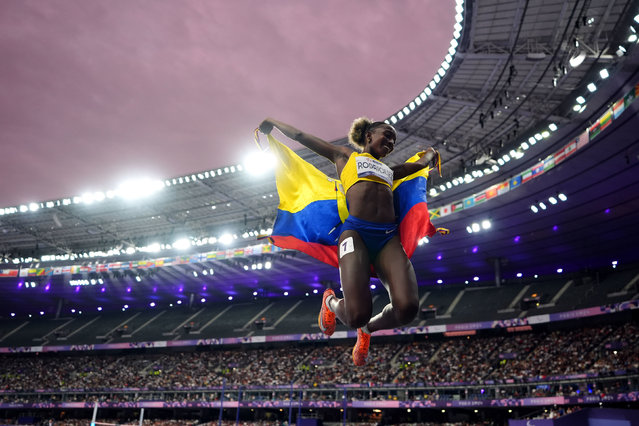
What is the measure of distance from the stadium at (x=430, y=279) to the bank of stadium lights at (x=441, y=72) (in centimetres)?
9

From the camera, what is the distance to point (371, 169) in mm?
5094

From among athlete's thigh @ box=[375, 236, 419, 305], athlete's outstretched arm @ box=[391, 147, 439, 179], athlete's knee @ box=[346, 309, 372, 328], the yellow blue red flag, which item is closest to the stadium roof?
athlete's outstretched arm @ box=[391, 147, 439, 179]

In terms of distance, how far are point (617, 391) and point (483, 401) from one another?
21.6 ft

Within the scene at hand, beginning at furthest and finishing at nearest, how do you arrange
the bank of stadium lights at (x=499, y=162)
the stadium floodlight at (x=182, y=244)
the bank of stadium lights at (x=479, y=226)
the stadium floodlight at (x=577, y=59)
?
the stadium floodlight at (x=182, y=244)
the bank of stadium lights at (x=479, y=226)
the bank of stadium lights at (x=499, y=162)
the stadium floodlight at (x=577, y=59)

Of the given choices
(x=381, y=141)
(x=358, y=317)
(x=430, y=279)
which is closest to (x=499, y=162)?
(x=430, y=279)

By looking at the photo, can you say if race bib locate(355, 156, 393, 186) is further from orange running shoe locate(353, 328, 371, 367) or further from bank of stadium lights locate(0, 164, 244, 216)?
bank of stadium lights locate(0, 164, 244, 216)

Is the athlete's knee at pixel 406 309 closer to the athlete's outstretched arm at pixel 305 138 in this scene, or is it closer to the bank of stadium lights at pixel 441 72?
the athlete's outstretched arm at pixel 305 138

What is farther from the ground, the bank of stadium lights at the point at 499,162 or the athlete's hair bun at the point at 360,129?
the bank of stadium lights at the point at 499,162

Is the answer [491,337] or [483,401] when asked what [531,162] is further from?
[491,337]

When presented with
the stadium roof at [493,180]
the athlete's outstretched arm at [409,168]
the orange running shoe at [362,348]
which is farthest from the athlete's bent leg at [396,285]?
the stadium roof at [493,180]

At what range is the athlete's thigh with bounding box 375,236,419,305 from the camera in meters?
4.48

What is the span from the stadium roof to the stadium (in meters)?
0.11

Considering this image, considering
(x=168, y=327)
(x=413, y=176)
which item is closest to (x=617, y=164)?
(x=413, y=176)

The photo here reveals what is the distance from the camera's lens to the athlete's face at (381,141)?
533 cm
